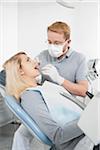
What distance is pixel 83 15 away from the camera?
173 inches

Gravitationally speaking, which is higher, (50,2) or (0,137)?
(50,2)

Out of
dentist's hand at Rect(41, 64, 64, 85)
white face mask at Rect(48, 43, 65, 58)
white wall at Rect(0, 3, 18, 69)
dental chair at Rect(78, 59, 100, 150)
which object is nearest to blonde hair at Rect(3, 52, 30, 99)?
dentist's hand at Rect(41, 64, 64, 85)

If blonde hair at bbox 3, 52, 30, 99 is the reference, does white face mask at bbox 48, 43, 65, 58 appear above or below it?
above

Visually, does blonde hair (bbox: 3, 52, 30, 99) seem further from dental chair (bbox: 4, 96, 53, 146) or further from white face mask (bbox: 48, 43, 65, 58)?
white face mask (bbox: 48, 43, 65, 58)

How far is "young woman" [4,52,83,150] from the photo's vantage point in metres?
1.35

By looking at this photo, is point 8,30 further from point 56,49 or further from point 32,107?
point 32,107

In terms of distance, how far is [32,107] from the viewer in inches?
56.3

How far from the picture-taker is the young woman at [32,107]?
1354 mm

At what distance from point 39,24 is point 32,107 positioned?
326 centimetres

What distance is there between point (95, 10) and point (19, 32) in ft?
4.13

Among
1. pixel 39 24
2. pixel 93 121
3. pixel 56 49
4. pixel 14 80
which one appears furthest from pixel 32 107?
pixel 39 24

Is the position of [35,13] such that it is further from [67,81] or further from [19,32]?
[67,81]

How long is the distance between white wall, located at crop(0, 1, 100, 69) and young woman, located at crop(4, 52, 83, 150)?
8.33 feet

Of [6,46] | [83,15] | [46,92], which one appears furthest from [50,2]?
[46,92]
